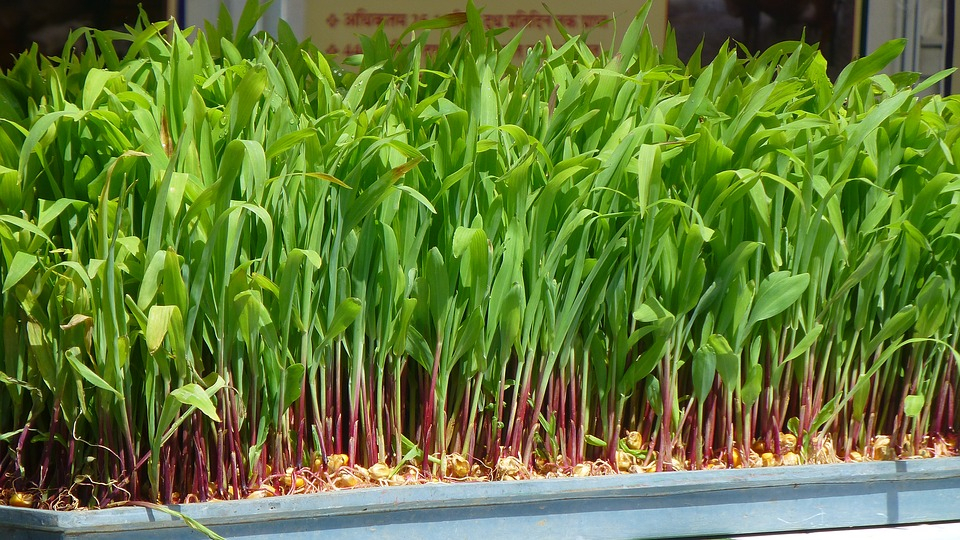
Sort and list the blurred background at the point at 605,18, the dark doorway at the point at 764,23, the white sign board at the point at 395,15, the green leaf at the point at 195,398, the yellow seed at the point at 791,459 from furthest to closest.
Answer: the dark doorway at the point at 764,23 < the blurred background at the point at 605,18 < the white sign board at the point at 395,15 < the yellow seed at the point at 791,459 < the green leaf at the point at 195,398

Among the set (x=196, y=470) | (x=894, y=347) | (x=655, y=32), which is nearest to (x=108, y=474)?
(x=196, y=470)

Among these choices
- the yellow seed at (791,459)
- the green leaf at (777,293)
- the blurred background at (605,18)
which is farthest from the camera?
the blurred background at (605,18)

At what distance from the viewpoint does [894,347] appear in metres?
1.29

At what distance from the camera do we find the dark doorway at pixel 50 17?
2951 mm

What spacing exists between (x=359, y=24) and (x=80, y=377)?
202 cm

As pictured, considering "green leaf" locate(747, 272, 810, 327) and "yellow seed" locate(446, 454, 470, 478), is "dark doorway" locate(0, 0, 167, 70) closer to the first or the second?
"yellow seed" locate(446, 454, 470, 478)

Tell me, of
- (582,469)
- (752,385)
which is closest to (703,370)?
(752,385)

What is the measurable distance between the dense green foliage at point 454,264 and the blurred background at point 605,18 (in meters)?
1.49

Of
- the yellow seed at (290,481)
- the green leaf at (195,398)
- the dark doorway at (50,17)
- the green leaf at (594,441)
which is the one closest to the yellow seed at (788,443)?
the green leaf at (594,441)

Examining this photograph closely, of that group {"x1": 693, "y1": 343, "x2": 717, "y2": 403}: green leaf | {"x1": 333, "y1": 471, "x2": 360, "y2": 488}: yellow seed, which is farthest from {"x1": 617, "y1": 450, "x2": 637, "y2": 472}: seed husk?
{"x1": 333, "y1": 471, "x2": 360, "y2": 488}: yellow seed

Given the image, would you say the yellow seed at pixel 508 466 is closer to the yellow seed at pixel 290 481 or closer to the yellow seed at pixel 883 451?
the yellow seed at pixel 290 481

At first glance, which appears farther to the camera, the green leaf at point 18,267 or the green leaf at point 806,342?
the green leaf at point 806,342

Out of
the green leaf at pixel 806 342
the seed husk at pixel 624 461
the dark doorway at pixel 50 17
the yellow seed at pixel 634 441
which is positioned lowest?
the seed husk at pixel 624 461

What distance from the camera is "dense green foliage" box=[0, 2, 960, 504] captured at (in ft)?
3.64
